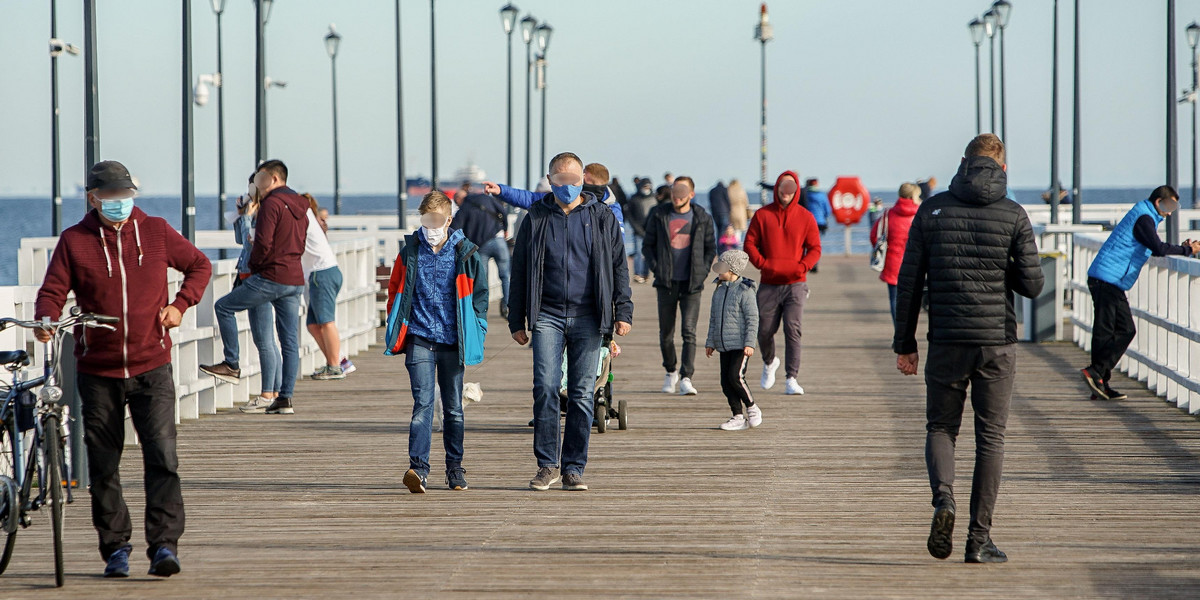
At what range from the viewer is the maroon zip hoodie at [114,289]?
20.8ft

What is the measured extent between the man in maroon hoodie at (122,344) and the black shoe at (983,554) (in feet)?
10.7

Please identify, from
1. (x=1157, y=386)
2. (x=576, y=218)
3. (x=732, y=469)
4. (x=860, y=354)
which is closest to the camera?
(x=576, y=218)

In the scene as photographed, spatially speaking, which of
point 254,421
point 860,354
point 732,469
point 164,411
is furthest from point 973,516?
point 860,354

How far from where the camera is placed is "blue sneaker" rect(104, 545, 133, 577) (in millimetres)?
6453

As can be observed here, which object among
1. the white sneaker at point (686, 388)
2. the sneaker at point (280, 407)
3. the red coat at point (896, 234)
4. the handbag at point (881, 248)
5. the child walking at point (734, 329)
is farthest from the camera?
the handbag at point (881, 248)

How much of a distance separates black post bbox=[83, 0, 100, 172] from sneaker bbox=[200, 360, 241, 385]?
2.21 m

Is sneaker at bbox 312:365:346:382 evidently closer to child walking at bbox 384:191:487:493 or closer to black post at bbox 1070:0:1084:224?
child walking at bbox 384:191:487:493

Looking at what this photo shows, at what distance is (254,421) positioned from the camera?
11.5 metres

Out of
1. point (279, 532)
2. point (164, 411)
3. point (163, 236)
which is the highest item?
point (163, 236)

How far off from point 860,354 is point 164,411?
1114cm

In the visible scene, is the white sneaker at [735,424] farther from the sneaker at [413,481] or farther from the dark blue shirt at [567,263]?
the sneaker at [413,481]

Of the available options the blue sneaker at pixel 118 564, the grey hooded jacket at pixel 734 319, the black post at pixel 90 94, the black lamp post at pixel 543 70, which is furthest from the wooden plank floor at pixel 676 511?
the black lamp post at pixel 543 70

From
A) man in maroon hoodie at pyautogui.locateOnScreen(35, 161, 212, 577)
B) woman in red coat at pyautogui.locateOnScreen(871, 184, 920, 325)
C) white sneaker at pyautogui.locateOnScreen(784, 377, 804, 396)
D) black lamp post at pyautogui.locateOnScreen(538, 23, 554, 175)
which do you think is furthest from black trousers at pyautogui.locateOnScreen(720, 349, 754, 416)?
black lamp post at pyautogui.locateOnScreen(538, 23, 554, 175)

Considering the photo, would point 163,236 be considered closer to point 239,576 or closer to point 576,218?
point 239,576
